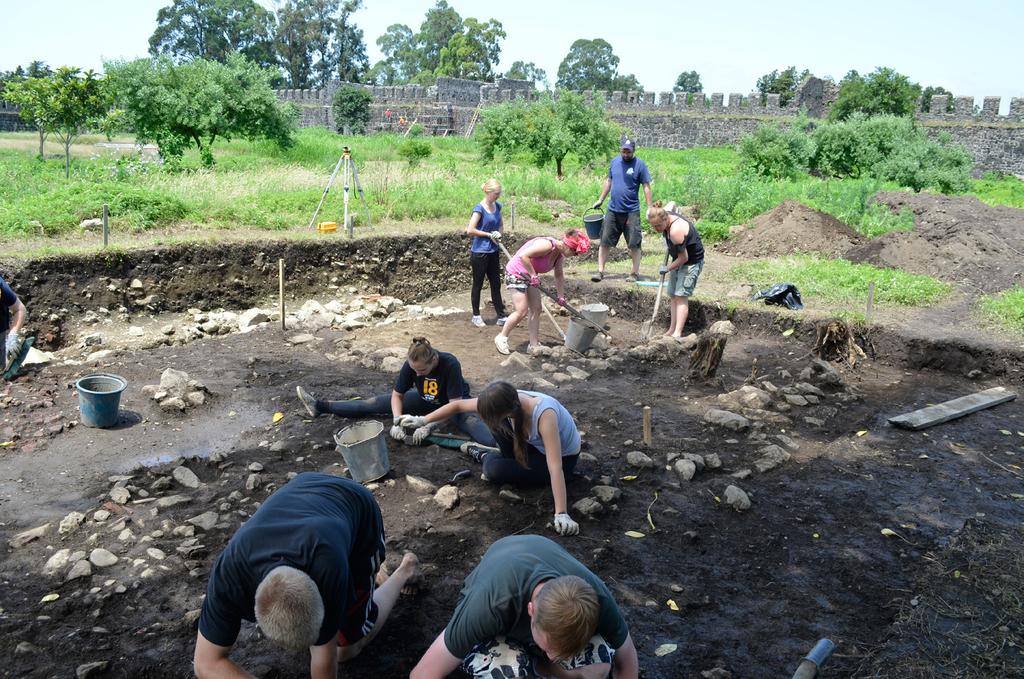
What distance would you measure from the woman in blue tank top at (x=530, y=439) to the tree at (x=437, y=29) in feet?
223

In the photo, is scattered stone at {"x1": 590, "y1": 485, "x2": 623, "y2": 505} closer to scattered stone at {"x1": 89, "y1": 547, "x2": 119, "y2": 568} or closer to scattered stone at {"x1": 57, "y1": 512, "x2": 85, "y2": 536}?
scattered stone at {"x1": 89, "y1": 547, "x2": 119, "y2": 568}

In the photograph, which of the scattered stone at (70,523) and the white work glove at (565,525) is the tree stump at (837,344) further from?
the scattered stone at (70,523)

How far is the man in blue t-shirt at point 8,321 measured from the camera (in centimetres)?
698

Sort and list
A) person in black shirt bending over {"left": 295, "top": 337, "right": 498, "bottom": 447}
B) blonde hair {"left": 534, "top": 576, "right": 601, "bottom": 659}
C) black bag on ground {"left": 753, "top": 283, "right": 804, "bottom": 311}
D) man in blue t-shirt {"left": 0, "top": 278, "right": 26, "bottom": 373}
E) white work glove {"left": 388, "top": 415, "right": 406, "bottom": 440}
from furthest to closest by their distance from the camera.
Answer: black bag on ground {"left": 753, "top": 283, "right": 804, "bottom": 311}, man in blue t-shirt {"left": 0, "top": 278, "right": 26, "bottom": 373}, white work glove {"left": 388, "top": 415, "right": 406, "bottom": 440}, person in black shirt bending over {"left": 295, "top": 337, "right": 498, "bottom": 447}, blonde hair {"left": 534, "top": 576, "right": 601, "bottom": 659}

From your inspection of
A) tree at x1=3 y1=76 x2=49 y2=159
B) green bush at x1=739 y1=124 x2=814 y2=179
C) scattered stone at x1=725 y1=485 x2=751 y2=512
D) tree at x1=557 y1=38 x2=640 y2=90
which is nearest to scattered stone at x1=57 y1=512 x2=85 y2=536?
scattered stone at x1=725 y1=485 x2=751 y2=512

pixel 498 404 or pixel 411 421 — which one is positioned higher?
pixel 498 404

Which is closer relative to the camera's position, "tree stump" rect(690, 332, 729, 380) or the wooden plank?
the wooden plank

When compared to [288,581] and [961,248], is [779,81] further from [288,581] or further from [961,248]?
[288,581]

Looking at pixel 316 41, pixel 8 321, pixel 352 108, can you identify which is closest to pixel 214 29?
pixel 316 41

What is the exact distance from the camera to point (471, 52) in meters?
58.6

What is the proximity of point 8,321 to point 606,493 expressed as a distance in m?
5.79

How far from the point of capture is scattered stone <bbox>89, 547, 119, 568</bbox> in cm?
421

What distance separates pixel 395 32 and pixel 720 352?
7905cm

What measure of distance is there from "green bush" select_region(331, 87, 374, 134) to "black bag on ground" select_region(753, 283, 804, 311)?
89.7ft
